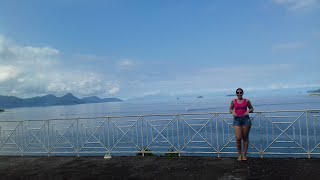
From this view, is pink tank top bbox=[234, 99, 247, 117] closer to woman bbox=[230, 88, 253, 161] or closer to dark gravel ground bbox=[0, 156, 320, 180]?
woman bbox=[230, 88, 253, 161]

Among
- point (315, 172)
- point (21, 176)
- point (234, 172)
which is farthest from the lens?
point (21, 176)

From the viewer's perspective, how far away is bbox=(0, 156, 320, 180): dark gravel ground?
24.3 ft

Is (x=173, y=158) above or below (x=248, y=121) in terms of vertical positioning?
below

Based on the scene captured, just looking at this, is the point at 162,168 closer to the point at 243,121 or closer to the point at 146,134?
the point at 243,121

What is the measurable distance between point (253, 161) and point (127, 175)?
3.18 meters

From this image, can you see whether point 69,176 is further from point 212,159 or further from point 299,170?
point 299,170

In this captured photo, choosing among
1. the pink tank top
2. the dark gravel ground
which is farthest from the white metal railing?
the pink tank top

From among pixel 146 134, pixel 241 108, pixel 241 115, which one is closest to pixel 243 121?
pixel 241 115

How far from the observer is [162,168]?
27.6 feet

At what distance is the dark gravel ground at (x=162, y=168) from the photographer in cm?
741

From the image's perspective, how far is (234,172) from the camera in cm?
761

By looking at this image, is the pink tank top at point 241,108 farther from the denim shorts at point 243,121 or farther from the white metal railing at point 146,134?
the white metal railing at point 146,134

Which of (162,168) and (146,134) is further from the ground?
(146,134)

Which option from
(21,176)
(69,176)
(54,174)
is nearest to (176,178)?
(69,176)
